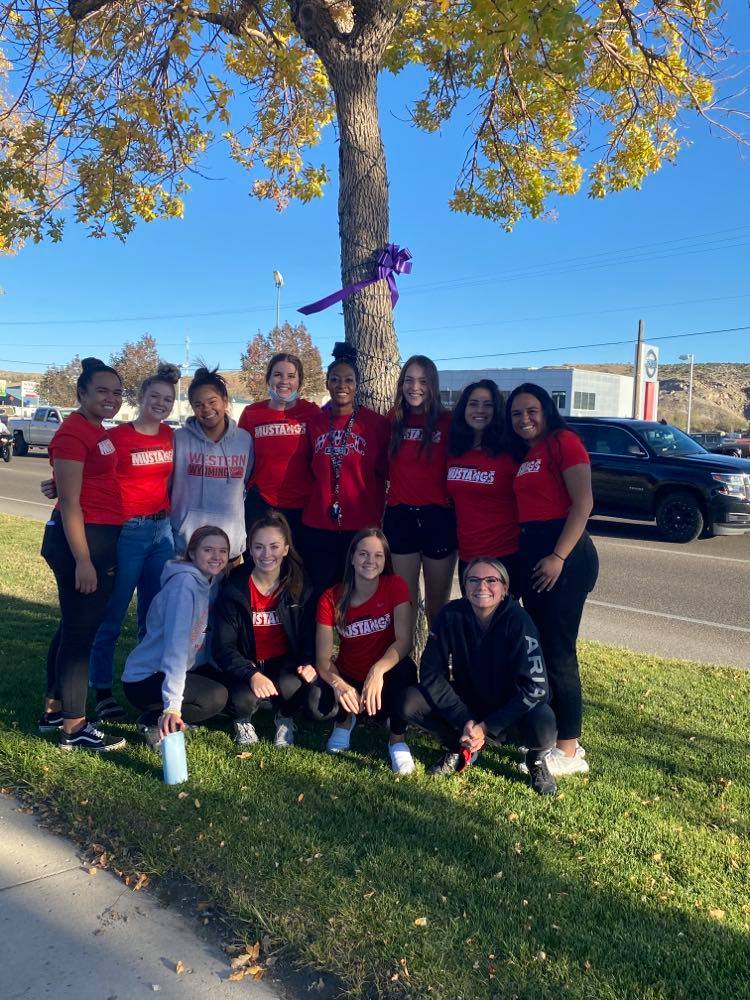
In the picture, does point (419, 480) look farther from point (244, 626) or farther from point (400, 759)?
point (400, 759)

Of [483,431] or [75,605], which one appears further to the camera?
[483,431]

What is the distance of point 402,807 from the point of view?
333 centimetres

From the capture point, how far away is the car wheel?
39.7 ft

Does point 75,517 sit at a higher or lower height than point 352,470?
lower

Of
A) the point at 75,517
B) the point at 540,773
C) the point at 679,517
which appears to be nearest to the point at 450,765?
the point at 540,773

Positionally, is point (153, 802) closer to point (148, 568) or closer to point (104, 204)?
point (148, 568)

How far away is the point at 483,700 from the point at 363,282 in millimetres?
2659

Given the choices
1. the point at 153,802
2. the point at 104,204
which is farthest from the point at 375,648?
the point at 104,204

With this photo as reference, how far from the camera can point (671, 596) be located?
837 centimetres

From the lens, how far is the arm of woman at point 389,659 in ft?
12.6

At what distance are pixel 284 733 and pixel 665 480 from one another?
9.86 m

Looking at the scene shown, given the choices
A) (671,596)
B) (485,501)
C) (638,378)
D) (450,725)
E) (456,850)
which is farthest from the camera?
(638,378)

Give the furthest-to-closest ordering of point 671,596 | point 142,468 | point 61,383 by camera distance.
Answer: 1. point 61,383
2. point 671,596
3. point 142,468

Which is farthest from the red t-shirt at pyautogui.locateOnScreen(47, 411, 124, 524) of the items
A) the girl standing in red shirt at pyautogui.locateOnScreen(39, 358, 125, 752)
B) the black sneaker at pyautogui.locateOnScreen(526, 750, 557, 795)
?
the black sneaker at pyautogui.locateOnScreen(526, 750, 557, 795)
